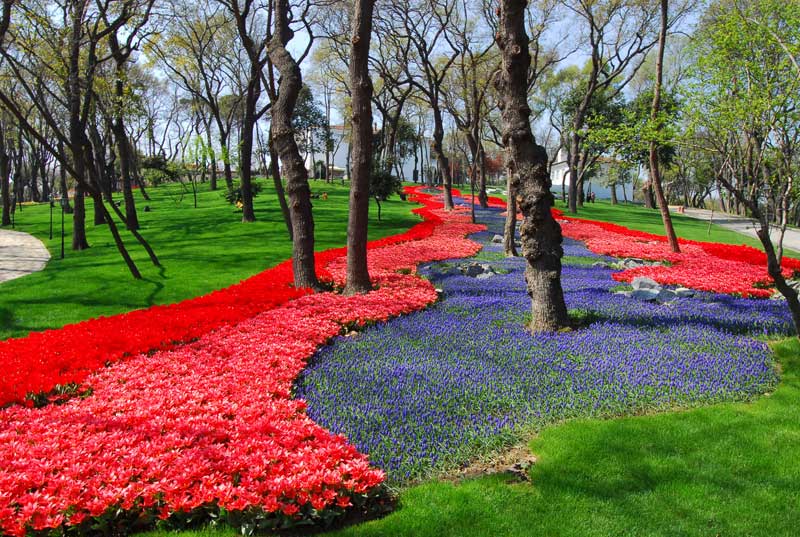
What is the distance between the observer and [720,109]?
7969 mm

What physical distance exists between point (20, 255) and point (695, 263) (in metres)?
21.8

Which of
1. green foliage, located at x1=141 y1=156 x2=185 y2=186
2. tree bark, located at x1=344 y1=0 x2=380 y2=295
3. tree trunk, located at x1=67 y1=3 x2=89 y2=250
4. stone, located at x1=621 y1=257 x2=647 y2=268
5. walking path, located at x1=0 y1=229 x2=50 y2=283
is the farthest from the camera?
green foliage, located at x1=141 y1=156 x2=185 y2=186

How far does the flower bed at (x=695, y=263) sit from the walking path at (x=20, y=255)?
16384 millimetres

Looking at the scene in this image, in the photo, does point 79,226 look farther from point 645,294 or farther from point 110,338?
point 645,294

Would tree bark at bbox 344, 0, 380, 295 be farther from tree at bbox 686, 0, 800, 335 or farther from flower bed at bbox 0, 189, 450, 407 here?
tree at bbox 686, 0, 800, 335

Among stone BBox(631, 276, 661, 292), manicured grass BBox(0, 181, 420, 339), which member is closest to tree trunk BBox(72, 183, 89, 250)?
manicured grass BBox(0, 181, 420, 339)

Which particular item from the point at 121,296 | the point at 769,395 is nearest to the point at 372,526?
the point at 769,395

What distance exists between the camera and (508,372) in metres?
6.13

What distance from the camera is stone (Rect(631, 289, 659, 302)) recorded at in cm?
950

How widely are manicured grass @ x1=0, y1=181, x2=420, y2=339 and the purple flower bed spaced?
6.30 meters

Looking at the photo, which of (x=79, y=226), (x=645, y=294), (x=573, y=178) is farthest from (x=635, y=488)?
(x=573, y=178)

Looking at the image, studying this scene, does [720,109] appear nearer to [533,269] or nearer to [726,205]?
[533,269]

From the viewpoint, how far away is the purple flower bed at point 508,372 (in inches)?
192

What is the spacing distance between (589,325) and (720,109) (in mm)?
4066
